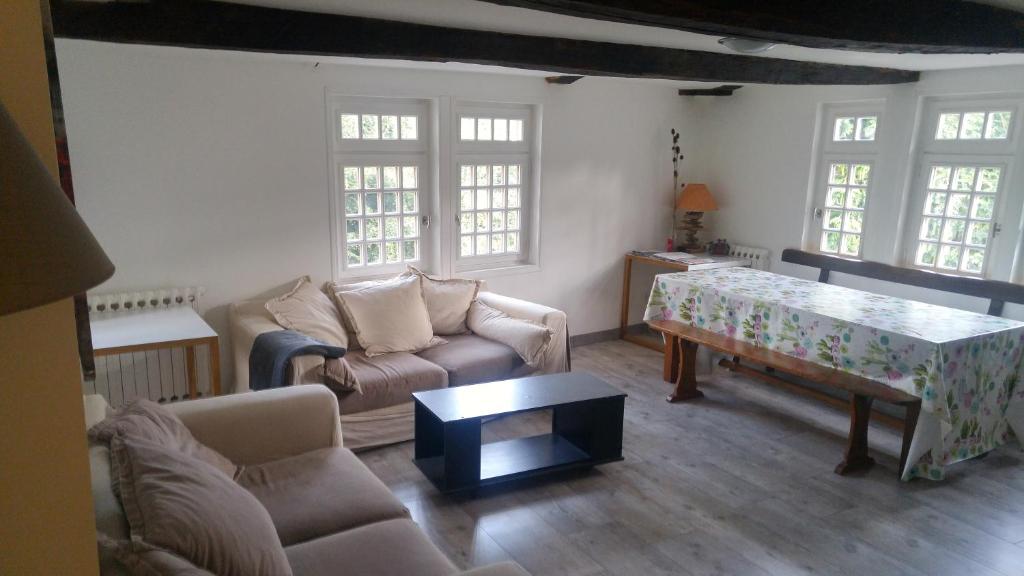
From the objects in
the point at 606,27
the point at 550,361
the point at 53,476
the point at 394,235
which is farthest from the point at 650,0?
the point at 394,235

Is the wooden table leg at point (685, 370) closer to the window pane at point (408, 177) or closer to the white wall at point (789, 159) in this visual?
the white wall at point (789, 159)

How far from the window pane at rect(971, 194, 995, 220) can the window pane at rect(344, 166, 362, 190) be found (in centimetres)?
407

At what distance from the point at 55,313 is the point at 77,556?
425mm

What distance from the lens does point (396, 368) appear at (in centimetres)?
391

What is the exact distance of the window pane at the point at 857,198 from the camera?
513 cm

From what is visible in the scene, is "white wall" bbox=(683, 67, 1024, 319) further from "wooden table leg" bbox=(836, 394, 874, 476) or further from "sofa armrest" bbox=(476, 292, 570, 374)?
"sofa armrest" bbox=(476, 292, 570, 374)

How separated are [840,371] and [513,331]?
1.87m

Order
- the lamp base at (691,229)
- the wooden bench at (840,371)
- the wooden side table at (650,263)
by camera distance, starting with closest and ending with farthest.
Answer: the wooden bench at (840,371) < the wooden side table at (650,263) < the lamp base at (691,229)

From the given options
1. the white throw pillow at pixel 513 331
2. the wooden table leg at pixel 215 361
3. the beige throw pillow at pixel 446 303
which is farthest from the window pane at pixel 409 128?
the wooden table leg at pixel 215 361

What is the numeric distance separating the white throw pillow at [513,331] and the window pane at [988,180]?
9.70 ft

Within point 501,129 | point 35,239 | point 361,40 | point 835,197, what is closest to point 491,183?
point 501,129

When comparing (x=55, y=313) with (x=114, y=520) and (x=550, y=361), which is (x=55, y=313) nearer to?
(x=114, y=520)

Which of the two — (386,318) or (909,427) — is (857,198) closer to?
(909,427)

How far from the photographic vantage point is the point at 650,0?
2.11 meters
